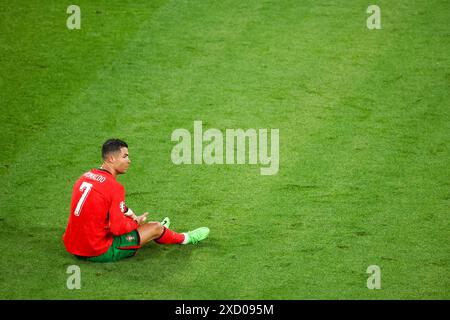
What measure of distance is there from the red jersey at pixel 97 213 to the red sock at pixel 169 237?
38 cm

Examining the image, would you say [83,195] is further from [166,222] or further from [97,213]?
[166,222]

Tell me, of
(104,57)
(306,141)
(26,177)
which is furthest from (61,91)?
(306,141)

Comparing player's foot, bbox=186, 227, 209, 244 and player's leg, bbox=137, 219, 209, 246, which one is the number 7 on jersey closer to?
player's leg, bbox=137, 219, 209, 246

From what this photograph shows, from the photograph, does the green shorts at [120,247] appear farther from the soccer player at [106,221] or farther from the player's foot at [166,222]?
the player's foot at [166,222]

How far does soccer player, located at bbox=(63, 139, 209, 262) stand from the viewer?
605 cm

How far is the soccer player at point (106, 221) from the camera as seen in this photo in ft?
19.8

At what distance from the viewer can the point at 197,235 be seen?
664 centimetres

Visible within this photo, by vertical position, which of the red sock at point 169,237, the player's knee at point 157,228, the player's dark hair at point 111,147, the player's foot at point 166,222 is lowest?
the red sock at point 169,237

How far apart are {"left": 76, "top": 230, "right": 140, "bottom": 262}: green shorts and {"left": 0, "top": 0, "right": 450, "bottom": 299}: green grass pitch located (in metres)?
0.08

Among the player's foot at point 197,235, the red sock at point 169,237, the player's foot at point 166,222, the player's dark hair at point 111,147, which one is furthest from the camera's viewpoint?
the player's foot at point 166,222

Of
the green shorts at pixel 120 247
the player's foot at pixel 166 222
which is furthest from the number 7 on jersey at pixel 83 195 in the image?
the player's foot at pixel 166 222

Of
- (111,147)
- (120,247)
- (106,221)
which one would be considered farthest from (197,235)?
(111,147)

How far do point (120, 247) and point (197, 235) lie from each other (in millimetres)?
708

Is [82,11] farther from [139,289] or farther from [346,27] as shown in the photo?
[139,289]
